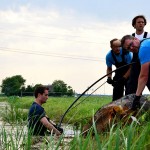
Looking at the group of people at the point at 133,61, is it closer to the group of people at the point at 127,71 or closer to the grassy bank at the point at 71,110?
the group of people at the point at 127,71

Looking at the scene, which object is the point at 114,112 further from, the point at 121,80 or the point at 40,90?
the point at 40,90

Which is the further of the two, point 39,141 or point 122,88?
point 122,88

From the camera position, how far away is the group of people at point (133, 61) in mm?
5543

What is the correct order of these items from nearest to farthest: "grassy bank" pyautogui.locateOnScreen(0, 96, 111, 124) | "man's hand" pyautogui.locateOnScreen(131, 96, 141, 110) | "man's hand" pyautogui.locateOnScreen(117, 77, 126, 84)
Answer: "man's hand" pyautogui.locateOnScreen(131, 96, 141, 110), "grassy bank" pyautogui.locateOnScreen(0, 96, 111, 124), "man's hand" pyautogui.locateOnScreen(117, 77, 126, 84)

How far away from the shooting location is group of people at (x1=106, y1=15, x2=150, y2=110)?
5543 mm

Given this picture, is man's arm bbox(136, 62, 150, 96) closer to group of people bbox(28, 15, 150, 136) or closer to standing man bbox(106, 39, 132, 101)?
group of people bbox(28, 15, 150, 136)

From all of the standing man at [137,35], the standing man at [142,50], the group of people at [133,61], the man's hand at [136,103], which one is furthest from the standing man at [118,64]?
the standing man at [142,50]

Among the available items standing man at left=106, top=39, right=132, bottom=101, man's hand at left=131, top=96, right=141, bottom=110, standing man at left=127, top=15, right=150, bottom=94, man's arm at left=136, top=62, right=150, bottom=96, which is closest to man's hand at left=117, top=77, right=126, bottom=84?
standing man at left=106, top=39, right=132, bottom=101

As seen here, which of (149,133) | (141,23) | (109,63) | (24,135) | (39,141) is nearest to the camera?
(24,135)

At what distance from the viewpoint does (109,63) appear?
23.6 ft

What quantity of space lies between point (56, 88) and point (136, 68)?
3099 inches

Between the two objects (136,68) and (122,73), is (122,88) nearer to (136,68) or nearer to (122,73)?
(122,73)

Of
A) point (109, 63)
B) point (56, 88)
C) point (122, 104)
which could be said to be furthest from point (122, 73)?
point (56, 88)

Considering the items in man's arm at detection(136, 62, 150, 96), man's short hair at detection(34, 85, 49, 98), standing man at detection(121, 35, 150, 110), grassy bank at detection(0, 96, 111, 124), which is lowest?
grassy bank at detection(0, 96, 111, 124)
